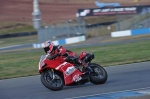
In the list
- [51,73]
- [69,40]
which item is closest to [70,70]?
[51,73]

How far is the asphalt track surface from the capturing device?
10014mm

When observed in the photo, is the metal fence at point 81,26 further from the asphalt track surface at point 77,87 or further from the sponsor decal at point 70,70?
the sponsor decal at point 70,70

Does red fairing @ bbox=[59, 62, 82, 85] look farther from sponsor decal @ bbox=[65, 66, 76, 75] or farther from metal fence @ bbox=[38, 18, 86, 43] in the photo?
metal fence @ bbox=[38, 18, 86, 43]

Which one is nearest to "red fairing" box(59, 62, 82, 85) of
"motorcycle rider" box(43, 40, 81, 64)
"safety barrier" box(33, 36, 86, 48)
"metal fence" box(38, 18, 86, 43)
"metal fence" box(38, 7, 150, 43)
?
"motorcycle rider" box(43, 40, 81, 64)

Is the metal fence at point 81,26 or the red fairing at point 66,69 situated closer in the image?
the red fairing at point 66,69

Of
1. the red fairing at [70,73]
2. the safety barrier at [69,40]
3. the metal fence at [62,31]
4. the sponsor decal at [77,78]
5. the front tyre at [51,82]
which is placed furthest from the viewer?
the safety barrier at [69,40]

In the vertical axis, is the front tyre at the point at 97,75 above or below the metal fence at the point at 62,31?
→ above

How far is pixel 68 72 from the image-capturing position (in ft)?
35.0

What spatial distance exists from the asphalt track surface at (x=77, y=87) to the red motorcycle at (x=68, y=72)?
174 mm

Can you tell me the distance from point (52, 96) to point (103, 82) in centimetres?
172

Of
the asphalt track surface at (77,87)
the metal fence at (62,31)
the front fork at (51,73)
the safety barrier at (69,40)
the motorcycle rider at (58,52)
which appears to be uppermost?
the motorcycle rider at (58,52)

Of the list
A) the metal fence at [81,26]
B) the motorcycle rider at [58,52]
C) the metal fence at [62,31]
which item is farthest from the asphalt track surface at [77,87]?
the metal fence at [62,31]

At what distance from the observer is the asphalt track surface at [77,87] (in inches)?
394

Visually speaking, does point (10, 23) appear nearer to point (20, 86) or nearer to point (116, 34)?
point (116, 34)
